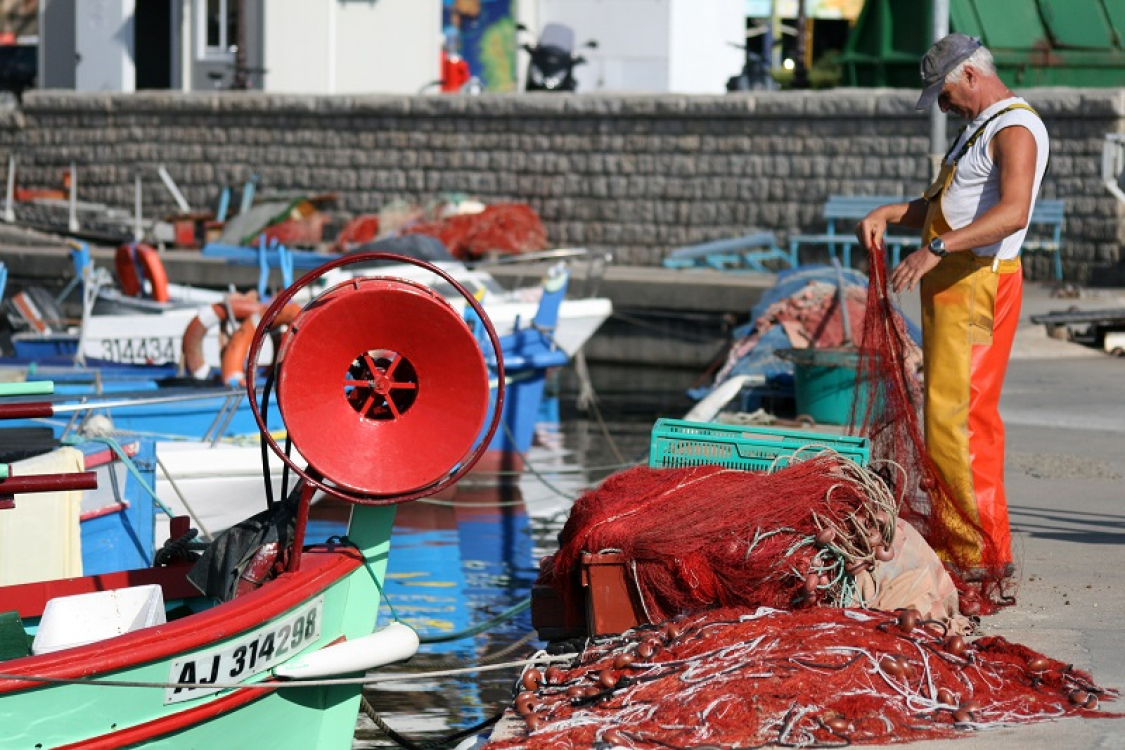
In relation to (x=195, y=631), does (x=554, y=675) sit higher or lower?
lower

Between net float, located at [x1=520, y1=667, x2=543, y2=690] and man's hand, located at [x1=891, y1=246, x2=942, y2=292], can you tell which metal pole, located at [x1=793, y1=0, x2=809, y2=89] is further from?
net float, located at [x1=520, y1=667, x2=543, y2=690]

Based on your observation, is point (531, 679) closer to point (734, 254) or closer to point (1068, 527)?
point (1068, 527)

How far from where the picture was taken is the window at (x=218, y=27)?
3167 cm

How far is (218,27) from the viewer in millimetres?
31906

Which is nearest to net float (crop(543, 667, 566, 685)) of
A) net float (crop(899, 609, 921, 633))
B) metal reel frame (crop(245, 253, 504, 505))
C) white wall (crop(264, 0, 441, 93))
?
metal reel frame (crop(245, 253, 504, 505))

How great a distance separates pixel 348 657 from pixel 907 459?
2.17 metres

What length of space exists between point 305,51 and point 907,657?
87.8 feet

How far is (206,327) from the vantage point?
523 inches

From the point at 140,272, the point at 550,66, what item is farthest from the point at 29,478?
the point at 550,66

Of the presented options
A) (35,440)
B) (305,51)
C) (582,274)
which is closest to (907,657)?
(35,440)

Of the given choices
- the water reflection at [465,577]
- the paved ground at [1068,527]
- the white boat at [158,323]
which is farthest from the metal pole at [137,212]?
the paved ground at [1068,527]

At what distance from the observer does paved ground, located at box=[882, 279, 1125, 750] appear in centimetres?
499

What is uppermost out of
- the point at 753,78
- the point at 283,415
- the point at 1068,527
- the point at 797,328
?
the point at 753,78

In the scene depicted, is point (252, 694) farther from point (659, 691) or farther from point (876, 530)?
point (876, 530)
